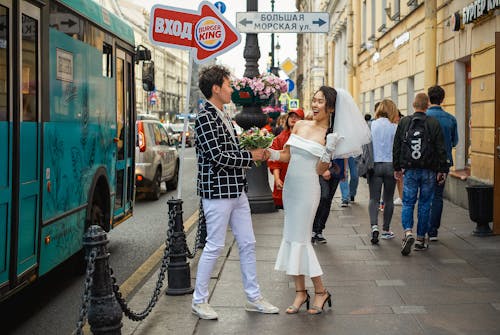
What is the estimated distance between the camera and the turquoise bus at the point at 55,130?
5723 millimetres

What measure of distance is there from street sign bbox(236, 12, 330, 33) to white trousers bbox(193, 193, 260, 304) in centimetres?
733

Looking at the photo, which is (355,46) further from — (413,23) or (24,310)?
(24,310)

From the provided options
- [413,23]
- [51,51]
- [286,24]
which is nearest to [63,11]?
[51,51]

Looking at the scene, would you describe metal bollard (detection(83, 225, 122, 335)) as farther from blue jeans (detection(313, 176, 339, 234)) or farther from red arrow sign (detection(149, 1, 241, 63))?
blue jeans (detection(313, 176, 339, 234))

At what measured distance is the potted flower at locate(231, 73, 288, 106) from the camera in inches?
514

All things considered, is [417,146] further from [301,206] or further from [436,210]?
[301,206]

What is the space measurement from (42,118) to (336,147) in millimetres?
2351

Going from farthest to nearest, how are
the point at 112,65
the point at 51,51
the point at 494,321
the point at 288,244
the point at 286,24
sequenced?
the point at 286,24 → the point at 112,65 → the point at 51,51 → the point at 288,244 → the point at 494,321

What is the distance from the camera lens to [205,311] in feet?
19.7

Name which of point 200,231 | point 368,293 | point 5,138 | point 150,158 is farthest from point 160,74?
point 5,138

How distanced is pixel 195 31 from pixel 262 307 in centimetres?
294

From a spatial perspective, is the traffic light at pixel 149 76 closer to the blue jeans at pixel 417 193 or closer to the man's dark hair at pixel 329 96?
the blue jeans at pixel 417 193

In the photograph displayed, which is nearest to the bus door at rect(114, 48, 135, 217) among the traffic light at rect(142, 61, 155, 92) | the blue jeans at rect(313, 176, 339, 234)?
the traffic light at rect(142, 61, 155, 92)

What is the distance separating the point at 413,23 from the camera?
19297 millimetres
